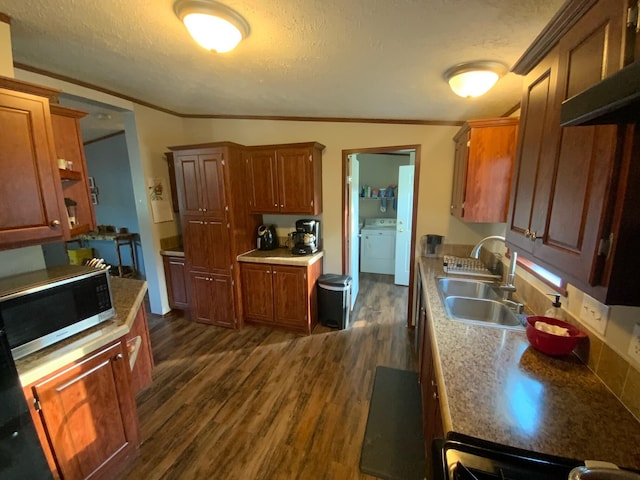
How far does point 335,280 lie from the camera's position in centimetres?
316

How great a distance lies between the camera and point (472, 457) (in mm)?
710

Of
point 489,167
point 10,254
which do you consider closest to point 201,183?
point 10,254

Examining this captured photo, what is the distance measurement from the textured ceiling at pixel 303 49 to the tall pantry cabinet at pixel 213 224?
64 centimetres

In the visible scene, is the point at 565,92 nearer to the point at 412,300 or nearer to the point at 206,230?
the point at 412,300

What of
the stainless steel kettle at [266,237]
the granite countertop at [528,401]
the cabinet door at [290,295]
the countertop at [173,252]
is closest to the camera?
the granite countertop at [528,401]

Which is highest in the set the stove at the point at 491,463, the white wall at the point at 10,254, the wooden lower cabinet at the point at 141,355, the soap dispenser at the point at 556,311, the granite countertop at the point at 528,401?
the white wall at the point at 10,254

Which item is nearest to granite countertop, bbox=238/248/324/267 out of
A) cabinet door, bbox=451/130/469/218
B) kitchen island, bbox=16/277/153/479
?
kitchen island, bbox=16/277/153/479

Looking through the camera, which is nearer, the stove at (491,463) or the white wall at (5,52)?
the stove at (491,463)

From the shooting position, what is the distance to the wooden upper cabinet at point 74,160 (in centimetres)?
160

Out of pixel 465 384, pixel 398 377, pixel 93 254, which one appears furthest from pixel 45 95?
pixel 93 254

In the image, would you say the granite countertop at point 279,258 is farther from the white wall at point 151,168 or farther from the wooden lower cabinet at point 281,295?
the white wall at point 151,168

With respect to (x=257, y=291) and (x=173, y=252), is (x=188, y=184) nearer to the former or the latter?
(x=173, y=252)

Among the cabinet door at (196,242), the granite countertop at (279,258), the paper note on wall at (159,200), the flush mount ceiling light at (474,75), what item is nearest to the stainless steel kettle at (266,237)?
the granite countertop at (279,258)

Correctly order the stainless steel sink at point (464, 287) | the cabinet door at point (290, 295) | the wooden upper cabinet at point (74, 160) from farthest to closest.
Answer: the cabinet door at point (290, 295) < the stainless steel sink at point (464, 287) < the wooden upper cabinet at point (74, 160)
